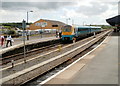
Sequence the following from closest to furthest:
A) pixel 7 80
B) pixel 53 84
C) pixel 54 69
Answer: pixel 53 84 → pixel 7 80 → pixel 54 69

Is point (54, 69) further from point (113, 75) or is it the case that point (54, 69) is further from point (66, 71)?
point (113, 75)

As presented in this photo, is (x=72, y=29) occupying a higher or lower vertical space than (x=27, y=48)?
higher

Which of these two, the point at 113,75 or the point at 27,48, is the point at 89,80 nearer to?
the point at 113,75

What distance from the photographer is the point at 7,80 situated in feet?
33.1

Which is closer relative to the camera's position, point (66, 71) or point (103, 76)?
point (103, 76)

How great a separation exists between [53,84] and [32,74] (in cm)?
276

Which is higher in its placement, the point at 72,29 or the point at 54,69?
the point at 72,29

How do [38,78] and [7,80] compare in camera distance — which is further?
[38,78]

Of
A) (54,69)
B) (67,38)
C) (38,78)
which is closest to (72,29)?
(67,38)

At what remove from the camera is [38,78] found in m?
10.9

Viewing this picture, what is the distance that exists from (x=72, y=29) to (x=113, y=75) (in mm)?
22702

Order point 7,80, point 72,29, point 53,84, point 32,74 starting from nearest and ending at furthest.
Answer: point 53,84 < point 7,80 < point 32,74 < point 72,29

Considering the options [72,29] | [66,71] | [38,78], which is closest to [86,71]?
[66,71]

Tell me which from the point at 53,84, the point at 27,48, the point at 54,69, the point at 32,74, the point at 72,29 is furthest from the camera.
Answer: the point at 72,29
